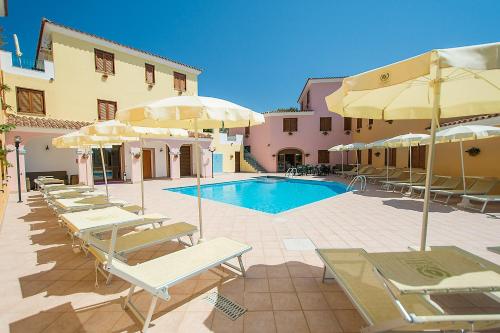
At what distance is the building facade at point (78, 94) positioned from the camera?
12086 mm

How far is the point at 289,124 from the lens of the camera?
23.0 meters

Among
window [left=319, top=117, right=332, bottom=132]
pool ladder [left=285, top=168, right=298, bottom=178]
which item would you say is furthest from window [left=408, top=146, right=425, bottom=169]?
window [left=319, top=117, right=332, bottom=132]

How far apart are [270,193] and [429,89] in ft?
32.7

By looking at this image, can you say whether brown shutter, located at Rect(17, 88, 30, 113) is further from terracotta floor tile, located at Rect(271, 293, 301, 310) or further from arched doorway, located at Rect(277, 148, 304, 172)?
arched doorway, located at Rect(277, 148, 304, 172)

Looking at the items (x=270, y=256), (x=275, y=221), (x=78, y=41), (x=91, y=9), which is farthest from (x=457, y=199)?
(x=78, y=41)

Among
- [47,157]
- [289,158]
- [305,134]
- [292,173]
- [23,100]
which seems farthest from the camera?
[289,158]

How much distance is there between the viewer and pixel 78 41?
45.6 feet

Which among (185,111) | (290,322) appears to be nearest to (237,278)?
(290,322)

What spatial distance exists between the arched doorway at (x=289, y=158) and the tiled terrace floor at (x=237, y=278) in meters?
17.0

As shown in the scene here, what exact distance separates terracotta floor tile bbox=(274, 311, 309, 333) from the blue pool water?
6442 mm

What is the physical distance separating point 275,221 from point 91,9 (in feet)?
51.1

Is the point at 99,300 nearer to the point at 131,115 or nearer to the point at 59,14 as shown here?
the point at 131,115

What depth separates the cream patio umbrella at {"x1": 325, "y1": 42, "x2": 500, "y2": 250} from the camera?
71.2 inches

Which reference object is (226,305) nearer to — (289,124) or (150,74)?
(150,74)
